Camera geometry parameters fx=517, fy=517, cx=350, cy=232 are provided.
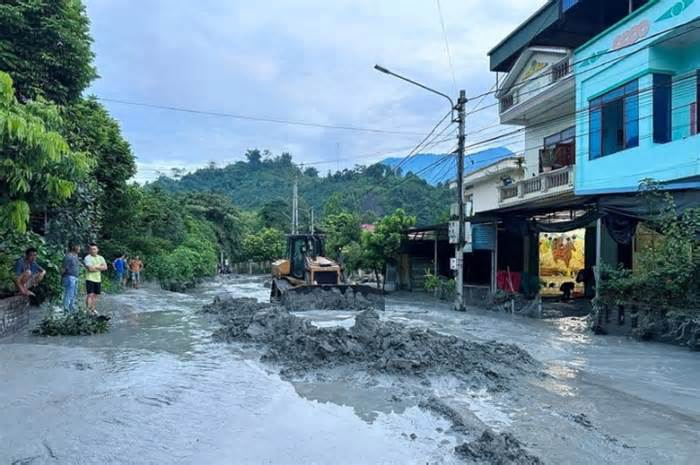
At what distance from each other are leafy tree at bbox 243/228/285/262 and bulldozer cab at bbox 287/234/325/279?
111 feet

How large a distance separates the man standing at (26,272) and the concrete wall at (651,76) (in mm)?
12608

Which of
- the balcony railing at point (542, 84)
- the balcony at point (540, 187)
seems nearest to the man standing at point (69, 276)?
the balcony railing at point (542, 84)

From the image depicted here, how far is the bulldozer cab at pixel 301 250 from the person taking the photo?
56.4ft

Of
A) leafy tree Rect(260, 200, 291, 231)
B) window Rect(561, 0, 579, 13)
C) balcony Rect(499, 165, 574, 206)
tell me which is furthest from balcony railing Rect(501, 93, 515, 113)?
leafy tree Rect(260, 200, 291, 231)

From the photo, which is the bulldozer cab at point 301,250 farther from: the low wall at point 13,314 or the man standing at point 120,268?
the low wall at point 13,314

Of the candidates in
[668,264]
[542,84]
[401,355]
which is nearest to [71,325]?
[401,355]

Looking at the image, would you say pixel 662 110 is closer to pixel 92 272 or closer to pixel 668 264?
pixel 668 264

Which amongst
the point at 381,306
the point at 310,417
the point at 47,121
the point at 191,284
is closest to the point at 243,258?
the point at 191,284

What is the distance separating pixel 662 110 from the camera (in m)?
12.9

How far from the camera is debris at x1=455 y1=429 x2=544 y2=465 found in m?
4.06

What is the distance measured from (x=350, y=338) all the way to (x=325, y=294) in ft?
22.4

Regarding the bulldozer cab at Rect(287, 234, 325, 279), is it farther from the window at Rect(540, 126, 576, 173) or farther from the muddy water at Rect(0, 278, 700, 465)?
the window at Rect(540, 126, 576, 173)

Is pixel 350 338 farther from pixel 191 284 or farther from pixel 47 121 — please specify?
pixel 191 284

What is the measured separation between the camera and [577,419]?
5285 mm
